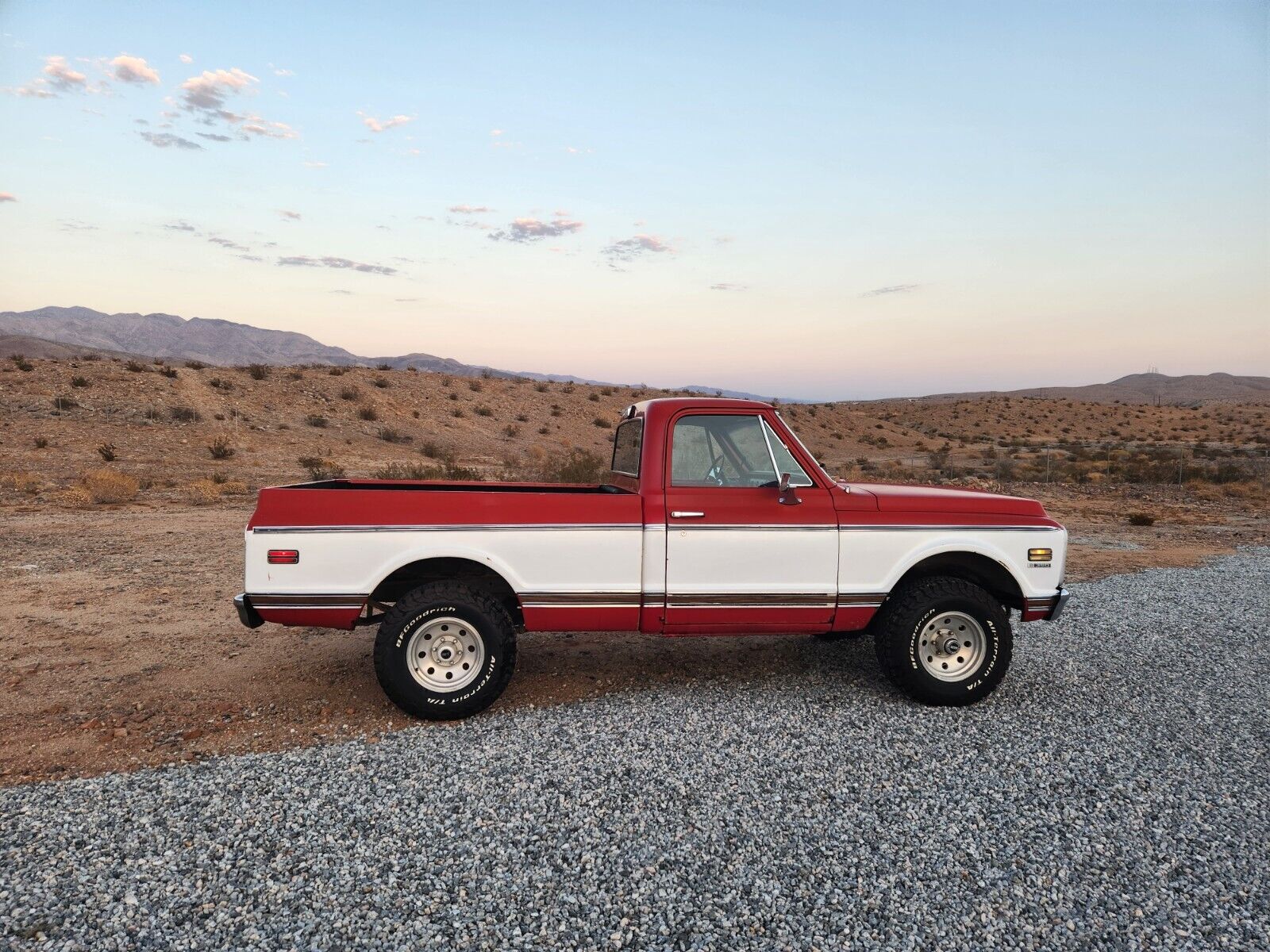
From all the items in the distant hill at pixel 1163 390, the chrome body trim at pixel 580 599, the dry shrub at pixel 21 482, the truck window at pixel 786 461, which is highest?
the distant hill at pixel 1163 390

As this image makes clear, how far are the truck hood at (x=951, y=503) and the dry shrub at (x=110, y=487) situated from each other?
15983 millimetres

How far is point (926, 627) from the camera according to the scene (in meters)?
5.34

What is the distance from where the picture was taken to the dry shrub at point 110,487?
626 inches

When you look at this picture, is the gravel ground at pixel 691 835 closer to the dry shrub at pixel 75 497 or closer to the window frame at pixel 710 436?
the window frame at pixel 710 436

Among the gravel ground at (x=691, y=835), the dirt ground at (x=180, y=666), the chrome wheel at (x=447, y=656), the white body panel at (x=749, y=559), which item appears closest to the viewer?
the gravel ground at (x=691, y=835)

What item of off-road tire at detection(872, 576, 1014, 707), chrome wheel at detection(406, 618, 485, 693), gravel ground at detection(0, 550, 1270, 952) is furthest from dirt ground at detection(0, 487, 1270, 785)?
off-road tire at detection(872, 576, 1014, 707)

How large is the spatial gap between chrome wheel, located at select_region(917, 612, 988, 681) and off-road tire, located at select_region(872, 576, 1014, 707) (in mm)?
27

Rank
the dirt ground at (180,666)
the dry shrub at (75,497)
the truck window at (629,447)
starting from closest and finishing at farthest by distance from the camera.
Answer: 1. the dirt ground at (180,666)
2. the truck window at (629,447)
3. the dry shrub at (75,497)

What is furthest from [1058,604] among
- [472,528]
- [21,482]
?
[21,482]

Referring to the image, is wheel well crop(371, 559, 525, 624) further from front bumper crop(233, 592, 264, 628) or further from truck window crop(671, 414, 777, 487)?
truck window crop(671, 414, 777, 487)

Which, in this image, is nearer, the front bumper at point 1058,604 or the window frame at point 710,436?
the window frame at point 710,436

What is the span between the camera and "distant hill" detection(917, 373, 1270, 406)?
14300 cm

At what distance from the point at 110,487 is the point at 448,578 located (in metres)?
14.5

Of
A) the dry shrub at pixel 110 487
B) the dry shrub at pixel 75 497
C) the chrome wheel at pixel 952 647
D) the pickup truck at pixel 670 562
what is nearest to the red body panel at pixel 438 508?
the pickup truck at pixel 670 562
